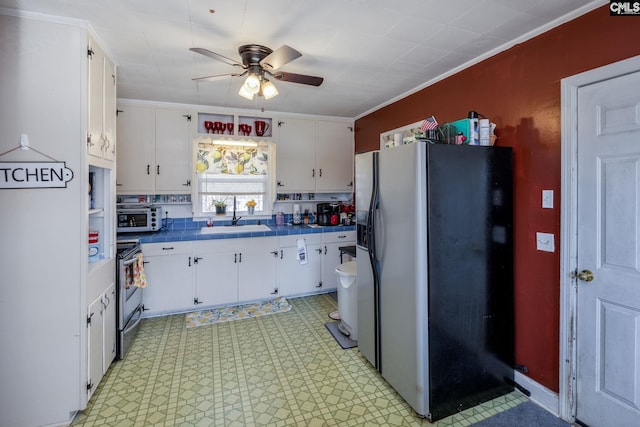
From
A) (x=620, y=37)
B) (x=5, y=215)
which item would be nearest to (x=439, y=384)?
(x=620, y=37)

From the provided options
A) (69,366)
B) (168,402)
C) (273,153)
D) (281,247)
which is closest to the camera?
(69,366)

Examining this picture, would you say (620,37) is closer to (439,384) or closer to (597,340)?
(597,340)

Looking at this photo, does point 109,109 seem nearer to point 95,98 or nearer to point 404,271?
point 95,98

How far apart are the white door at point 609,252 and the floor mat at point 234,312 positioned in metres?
2.75

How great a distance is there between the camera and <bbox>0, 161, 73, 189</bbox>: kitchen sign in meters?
1.77

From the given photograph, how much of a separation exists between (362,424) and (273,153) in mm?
3274

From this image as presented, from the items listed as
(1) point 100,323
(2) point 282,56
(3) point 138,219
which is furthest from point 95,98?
(3) point 138,219

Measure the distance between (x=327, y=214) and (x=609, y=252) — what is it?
123 inches

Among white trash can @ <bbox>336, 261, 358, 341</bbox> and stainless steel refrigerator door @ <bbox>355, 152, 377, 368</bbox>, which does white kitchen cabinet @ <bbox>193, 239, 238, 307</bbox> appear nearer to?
white trash can @ <bbox>336, 261, 358, 341</bbox>

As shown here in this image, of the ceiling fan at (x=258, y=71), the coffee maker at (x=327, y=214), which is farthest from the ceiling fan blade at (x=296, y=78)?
the coffee maker at (x=327, y=214)

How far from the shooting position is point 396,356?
6.96ft

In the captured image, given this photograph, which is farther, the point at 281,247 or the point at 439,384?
the point at 281,247

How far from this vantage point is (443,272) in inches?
76.3

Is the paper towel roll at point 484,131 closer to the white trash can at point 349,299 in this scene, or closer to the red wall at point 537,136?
the red wall at point 537,136
